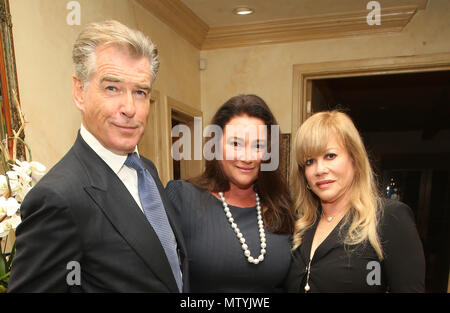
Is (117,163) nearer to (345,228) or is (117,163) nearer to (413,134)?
(345,228)

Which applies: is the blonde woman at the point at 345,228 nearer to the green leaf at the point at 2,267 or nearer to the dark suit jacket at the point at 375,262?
the dark suit jacket at the point at 375,262

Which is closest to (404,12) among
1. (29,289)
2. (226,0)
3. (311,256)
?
(226,0)

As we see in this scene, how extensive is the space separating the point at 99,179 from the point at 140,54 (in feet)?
1.11

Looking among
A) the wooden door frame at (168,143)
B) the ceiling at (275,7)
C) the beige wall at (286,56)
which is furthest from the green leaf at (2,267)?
the beige wall at (286,56)

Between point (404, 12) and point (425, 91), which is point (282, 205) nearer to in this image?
point (404, 12)

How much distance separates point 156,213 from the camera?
93cm

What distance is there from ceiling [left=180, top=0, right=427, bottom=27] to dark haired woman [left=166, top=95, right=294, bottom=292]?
1857 millimetres

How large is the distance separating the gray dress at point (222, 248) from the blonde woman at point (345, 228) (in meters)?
0.08

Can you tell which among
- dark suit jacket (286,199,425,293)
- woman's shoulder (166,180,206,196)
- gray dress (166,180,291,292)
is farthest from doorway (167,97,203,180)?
dark suit jacket (286,199,425,293)

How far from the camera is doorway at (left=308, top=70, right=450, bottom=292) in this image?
434 cm

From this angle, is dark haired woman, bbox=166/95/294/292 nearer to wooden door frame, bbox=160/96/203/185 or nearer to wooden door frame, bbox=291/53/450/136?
wooden door frame, bbox=160/96/203/185

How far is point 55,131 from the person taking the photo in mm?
1756

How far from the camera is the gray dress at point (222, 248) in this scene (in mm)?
1212

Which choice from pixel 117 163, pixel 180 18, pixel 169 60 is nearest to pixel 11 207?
pixel 117 163
